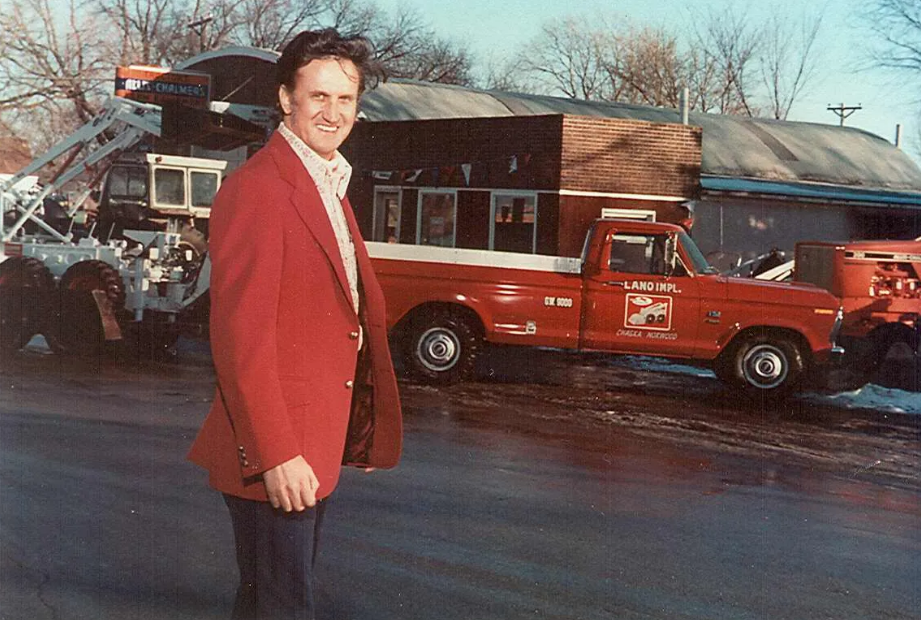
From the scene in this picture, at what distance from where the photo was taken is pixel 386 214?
81.6 ft

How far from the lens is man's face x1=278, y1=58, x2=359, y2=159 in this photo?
2928mm

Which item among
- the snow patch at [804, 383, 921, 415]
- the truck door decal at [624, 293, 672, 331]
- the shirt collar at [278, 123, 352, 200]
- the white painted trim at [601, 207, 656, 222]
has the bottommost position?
the snow patch at [804, 383, 921, 415]

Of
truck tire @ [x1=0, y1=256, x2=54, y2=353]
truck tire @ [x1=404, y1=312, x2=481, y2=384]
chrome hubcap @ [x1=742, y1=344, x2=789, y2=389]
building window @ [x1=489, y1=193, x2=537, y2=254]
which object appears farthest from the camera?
building window @ [x1=489, y1=193, x2=537, y2=254]

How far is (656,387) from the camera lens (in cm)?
1457

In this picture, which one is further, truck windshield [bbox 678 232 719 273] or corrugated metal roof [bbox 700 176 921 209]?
corrugated metal roof [bbox 700 176 921 209]

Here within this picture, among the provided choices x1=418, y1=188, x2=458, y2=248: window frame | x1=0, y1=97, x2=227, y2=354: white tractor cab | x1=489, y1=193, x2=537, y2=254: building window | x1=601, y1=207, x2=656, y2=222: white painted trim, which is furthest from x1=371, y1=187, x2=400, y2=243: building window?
x1=0, y1=97, x2=227, y2=354: white tractor cab

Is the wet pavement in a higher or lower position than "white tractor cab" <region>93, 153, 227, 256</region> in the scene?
lower

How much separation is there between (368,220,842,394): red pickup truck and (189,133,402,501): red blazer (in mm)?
10438

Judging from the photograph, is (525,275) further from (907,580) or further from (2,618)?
(2,618)

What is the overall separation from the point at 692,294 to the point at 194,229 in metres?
6.83

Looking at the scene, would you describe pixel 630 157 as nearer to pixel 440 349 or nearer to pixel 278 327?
pixel 440 349

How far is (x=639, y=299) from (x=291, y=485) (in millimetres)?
11125

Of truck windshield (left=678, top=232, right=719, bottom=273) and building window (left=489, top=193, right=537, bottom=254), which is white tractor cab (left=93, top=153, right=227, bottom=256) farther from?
building window (left=489, top=193, right=537, bottom=254)

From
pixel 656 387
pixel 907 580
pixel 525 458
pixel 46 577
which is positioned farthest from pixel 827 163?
pixel 46 577
